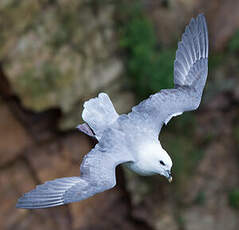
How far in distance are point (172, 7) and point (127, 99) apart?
5.05ft

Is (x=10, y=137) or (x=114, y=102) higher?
(x=114, y=102)

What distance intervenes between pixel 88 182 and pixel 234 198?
436cm

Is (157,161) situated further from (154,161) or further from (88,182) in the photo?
(88,182)

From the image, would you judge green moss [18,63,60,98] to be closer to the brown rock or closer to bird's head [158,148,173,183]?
the brown rock

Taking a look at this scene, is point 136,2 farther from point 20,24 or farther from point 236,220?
point 236,220

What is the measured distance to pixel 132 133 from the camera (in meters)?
4.19

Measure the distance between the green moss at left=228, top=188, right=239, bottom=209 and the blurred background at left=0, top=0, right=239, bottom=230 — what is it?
0.05 feet

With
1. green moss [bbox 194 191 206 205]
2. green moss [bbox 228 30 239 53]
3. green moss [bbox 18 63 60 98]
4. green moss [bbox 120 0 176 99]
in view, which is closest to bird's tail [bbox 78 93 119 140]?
green moss [bbox 18 63 60 98]

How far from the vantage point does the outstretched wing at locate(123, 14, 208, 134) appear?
4368 mm

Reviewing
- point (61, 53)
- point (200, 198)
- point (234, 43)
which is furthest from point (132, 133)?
point (234, 43)

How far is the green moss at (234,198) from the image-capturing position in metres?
7.71

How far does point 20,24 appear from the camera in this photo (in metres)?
6.45

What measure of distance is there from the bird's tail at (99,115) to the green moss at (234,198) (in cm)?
394

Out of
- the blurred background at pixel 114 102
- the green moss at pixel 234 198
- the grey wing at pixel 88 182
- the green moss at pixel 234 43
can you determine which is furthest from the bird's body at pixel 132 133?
the green moss at pixel 234 198
